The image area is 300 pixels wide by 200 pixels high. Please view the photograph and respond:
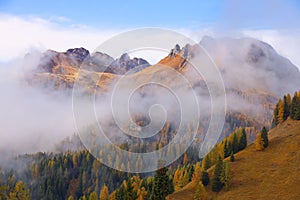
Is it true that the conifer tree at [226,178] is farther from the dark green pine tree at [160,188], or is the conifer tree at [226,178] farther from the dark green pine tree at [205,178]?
the dark green pine tree at [160,188]

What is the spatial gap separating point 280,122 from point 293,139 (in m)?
24.2

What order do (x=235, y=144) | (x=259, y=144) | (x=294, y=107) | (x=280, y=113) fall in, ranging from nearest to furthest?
(x=259, y=144) → (x=235, y=144) → (x=294, y=107) → (x=280, y=113)

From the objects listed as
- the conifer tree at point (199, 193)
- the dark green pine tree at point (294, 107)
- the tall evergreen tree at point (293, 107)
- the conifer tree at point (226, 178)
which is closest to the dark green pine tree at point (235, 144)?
the conifer tree at point (226, 178)

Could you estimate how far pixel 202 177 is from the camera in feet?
322

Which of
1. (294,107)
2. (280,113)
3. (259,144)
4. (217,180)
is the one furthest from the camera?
(280,113)

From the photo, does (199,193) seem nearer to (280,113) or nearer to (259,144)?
(259,144)

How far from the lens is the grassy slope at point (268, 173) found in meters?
90.7

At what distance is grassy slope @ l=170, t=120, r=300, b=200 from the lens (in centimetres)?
9069

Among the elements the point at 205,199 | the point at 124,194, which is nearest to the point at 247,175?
the point at 205,199

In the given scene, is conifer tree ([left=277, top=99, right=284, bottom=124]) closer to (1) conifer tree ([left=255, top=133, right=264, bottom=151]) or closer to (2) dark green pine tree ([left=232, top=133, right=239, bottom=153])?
(2) dark green pine tree ([left=232, top=133, right=239, bottom=153])

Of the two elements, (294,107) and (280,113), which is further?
(280,113)

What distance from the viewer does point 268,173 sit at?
10056cm

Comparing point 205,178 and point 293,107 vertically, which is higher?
point 293,107

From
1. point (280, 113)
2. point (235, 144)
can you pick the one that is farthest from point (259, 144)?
point (280, 113)
